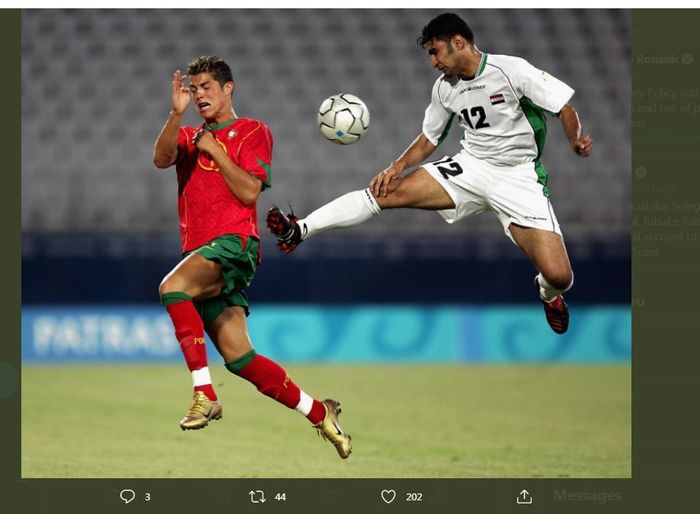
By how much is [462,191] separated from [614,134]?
10.1 m

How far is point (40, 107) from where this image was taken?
1623 centimetres

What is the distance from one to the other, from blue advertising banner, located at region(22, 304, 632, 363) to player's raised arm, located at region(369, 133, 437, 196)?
21.7 feet

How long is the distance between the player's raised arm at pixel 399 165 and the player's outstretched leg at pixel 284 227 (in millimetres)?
522

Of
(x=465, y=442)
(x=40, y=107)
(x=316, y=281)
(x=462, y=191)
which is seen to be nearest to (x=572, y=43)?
(x=316, y=281)

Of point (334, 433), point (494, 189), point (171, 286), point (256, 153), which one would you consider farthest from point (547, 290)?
point (171, 286)

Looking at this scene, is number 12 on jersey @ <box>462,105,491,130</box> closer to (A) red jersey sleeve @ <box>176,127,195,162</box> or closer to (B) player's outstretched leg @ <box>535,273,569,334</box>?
(B) player's outstretched leg @ <box>535,273,569,334</box>

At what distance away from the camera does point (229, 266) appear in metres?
5.76

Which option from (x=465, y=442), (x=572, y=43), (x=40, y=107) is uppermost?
(x=572, y=43)

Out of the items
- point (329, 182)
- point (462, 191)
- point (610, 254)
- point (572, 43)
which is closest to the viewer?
point (462, 191)

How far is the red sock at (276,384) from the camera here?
604 cm

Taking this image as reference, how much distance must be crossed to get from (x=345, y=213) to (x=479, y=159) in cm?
94

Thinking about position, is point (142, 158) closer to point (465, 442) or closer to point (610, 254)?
point (610, 254)

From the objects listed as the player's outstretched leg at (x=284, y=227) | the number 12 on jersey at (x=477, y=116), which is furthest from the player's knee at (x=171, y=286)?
the number 12 on jersey at (x=477, y=116)
